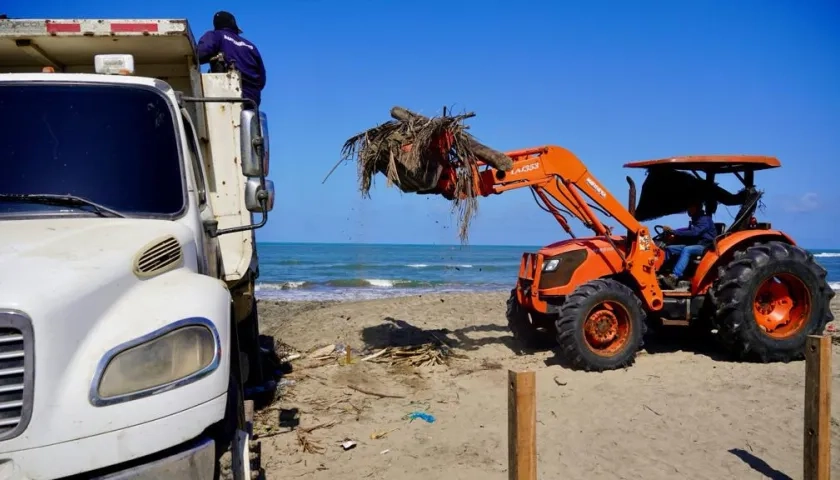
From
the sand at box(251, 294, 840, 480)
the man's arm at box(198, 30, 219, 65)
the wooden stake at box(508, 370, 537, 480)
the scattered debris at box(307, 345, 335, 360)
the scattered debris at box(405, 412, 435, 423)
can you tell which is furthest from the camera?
the scattered debris at box(307, 345, 335, 360)

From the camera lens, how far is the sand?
4.77 meters

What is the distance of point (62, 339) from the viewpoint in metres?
2.36

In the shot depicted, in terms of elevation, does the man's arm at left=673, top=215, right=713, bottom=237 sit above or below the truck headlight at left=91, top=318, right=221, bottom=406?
above

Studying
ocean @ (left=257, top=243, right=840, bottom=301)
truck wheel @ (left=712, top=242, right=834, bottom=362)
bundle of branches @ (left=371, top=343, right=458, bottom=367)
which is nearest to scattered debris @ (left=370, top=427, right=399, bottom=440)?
bundle of branches @ (left=371, top=343, right=458, bottom=367)

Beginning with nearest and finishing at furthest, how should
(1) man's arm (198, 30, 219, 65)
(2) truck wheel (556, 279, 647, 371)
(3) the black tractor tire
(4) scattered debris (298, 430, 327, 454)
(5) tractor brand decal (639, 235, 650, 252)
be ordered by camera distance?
(4) scattered debris (298, 430, 327, 454) < (1) man's arm (198, 30, 219, 65) < (2) truck wheel (556, 279, 647, 371) < (5) tractor brand decal (639, 235, 650, 252) < (3) the black tractor tire

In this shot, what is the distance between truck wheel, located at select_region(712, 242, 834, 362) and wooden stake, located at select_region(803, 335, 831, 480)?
137 inches

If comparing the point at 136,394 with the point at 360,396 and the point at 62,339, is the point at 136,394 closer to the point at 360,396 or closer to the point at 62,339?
the point at 62,339

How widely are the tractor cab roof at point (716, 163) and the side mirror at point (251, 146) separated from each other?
576 centimetres

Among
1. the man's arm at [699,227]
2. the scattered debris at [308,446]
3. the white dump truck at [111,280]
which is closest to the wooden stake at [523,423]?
the white dump truck at [111,280]

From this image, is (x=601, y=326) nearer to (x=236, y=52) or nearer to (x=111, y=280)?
(x=236, y=52)

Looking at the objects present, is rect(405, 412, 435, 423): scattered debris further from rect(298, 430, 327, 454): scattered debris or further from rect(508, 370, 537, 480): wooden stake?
rect(508, 370, 537, 480): wooden stake

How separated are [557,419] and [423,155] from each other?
3118 mm

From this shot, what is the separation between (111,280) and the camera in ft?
8.74

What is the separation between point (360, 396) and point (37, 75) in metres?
4.37
